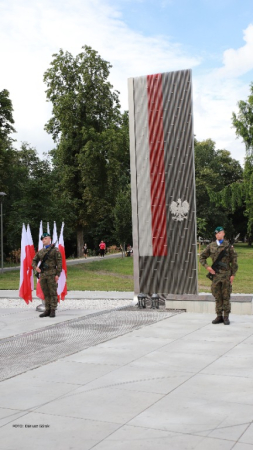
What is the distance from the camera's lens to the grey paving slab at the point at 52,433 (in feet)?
15.9

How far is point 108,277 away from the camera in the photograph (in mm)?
28969

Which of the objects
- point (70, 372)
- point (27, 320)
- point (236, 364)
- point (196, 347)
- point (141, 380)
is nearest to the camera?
A: point (141, 380)

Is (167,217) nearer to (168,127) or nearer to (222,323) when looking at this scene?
(168,127)

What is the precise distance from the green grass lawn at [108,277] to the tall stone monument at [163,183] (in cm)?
710

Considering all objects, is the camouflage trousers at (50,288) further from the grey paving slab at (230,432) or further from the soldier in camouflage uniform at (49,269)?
the grey paving slab at (230,432)

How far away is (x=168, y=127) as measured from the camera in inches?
541

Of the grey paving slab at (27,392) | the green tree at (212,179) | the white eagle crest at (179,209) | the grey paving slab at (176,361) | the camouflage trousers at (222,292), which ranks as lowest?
the grey paving slab at (27,392)

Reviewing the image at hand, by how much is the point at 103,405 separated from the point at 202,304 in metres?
7.08

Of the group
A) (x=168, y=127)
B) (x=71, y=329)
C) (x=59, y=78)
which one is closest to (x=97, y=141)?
(x=59, y=78)

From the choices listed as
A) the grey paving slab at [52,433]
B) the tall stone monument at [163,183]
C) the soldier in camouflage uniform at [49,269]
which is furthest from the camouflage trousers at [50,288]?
the grey paving slab at [52,433]

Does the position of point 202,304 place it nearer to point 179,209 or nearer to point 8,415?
point 179,209

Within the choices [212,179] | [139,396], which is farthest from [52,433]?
[212,179]

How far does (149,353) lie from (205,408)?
2.73 metres

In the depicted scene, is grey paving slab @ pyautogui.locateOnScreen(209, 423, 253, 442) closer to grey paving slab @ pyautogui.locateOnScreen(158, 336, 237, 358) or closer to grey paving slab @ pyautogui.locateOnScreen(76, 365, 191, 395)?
grey paving slab @ pyautogui.locateOnScreen(76, 365, 191, 395)
